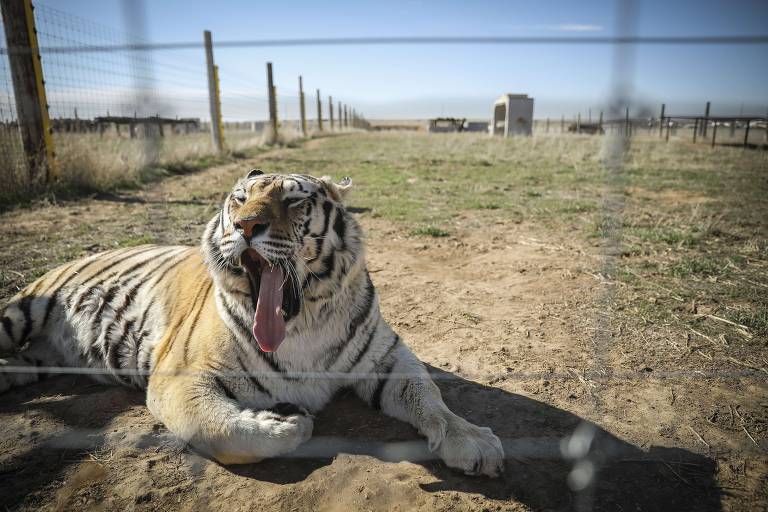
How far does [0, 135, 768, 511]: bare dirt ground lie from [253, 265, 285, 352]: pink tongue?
50 cm

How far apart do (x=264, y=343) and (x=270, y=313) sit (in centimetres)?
13

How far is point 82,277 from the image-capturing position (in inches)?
121

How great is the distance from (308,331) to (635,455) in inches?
60.3

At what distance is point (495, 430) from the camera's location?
2.21m

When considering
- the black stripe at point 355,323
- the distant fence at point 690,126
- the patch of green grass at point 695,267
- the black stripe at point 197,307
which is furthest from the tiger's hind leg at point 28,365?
the patch of green grass at point 695,267

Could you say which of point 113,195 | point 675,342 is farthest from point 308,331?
point 113,195

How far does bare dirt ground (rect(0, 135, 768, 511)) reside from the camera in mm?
1786

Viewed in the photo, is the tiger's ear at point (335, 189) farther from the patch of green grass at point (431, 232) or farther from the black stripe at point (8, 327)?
the patch of green grass at point (431, 232)

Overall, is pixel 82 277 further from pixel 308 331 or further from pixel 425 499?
pixel 425 499

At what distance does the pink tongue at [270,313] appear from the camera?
2031 mm

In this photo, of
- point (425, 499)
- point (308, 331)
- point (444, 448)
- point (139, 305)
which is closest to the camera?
point (425, 499)

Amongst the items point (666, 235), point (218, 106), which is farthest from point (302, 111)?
point (666, 235)

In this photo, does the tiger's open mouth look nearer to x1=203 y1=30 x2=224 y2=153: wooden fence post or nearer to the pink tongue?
the pink tongue

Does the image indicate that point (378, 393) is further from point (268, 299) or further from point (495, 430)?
point (268, 299)
